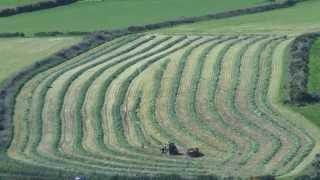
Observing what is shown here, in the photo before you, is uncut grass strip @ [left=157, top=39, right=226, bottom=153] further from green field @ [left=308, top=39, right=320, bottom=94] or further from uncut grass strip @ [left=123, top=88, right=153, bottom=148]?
green field @ [left=308, top=39, right=320, bottom=94]

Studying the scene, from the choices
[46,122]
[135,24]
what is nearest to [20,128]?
[46,122]

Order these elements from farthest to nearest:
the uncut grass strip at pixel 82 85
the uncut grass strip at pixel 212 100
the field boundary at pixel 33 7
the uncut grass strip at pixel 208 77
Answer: the field boundary at pixel 33 7 → the uncut grass strip at pixel 82 85 → the uncut grass strip at pixel 208 77 → the uncut grass strip at pixel 212 100

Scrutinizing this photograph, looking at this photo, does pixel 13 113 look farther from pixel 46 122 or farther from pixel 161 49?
pixel 161 49

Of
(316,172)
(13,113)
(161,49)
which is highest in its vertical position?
(161,49)

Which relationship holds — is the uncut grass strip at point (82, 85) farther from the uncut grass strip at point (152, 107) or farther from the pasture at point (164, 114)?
the uncut grass strip at point (152, 107)

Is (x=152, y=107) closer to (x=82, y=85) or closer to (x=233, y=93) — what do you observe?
(x=233, y=93)

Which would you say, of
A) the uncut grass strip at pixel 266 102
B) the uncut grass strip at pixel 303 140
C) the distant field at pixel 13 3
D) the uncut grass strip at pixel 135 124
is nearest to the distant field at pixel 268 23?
the uncut grass strip at pixel 266 102
